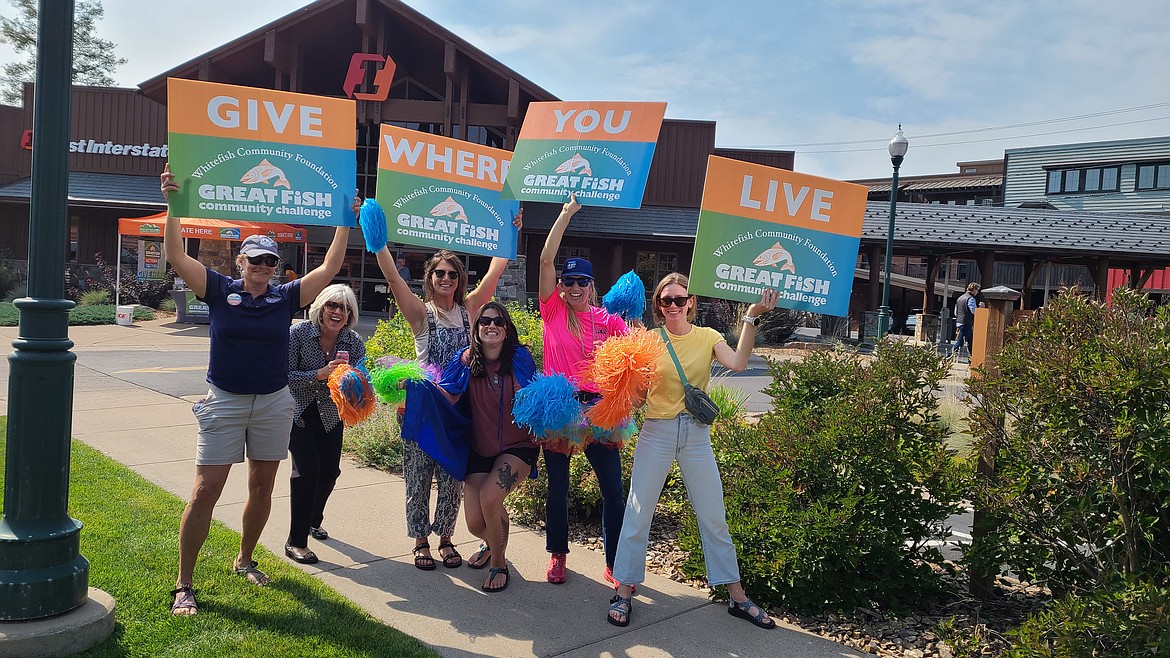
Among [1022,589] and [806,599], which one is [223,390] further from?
[1022,589]

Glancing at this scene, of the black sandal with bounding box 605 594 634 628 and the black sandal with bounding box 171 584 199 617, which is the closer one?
the black sandal with bounding box 171 584 199 617

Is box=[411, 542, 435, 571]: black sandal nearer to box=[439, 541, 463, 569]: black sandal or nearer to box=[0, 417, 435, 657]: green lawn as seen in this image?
box=[439, 541, 463, 569]: black sandal

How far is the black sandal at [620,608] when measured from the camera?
387 centimetres

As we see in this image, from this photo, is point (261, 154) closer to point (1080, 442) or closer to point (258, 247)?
point (258, 247)

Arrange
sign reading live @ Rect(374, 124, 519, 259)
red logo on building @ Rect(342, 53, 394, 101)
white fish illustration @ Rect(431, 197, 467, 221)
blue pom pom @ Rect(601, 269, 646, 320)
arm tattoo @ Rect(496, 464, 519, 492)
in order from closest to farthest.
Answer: arm tattoo @ Rect(496, 464, 519, 492) < blue pom pom @ Rect(601, 269, 646, 320) < sign reading live @ Rect(374, 124, 519, 259) < white fish illustration @ Rect(431, 197, 467, 221) < red logo on building @ Rect(342, 53, 394, 101)

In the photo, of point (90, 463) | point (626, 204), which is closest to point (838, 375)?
point (626, 204)

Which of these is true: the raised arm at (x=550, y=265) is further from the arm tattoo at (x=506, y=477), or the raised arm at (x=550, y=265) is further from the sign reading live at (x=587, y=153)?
the arm tattoo at (x=506, y=477)

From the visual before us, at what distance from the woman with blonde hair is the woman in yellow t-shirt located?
185 centimetres

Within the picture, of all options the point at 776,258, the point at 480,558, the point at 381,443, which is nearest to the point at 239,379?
the point at 480,558

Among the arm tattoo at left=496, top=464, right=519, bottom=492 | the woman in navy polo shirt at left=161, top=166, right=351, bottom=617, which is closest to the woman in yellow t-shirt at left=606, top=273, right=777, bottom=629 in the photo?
the arm tattoo at left=496, top=464, right=519, bottom=492

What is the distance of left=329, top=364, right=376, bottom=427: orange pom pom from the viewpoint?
4.46 m

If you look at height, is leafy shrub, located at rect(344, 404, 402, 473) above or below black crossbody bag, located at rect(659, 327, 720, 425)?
below

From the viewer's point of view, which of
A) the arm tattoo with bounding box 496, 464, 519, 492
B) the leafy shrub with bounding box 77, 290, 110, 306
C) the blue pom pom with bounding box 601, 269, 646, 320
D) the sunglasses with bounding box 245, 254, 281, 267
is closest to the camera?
the sunglasses with bounding box 245, 254, 281, 267

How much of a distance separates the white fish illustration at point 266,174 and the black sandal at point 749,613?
132 inches
